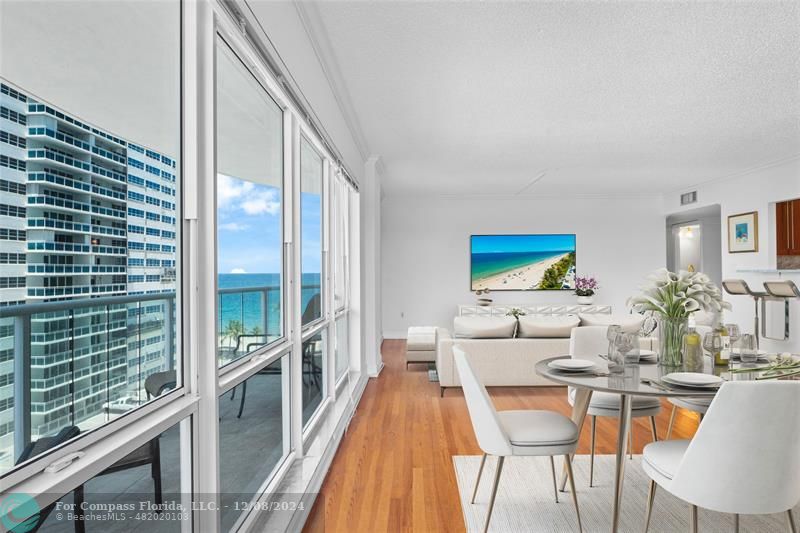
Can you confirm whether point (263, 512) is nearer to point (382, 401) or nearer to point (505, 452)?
point (505, 452)

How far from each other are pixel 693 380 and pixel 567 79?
7.75 feet

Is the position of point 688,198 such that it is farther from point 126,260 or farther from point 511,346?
point 126,260

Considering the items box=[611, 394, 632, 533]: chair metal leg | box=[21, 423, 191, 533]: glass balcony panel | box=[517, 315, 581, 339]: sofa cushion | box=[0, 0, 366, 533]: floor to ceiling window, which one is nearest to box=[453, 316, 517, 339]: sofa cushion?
box=[517, 315, 581, 339]: sofa cushion

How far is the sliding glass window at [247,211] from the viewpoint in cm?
204

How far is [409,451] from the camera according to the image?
132 inches

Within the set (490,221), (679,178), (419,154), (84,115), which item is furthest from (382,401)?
(679,178)

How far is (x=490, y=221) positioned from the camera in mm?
9156

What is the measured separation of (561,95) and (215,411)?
3.50 meters

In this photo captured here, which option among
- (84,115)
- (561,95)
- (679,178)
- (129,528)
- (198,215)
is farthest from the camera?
(679,178)

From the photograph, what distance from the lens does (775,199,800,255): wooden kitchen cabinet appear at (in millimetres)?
6562

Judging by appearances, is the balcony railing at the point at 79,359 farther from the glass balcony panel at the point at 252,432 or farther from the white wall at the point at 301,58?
the white wall at the point at 301,58

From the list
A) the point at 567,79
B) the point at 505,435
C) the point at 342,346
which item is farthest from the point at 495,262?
the point at 505,435

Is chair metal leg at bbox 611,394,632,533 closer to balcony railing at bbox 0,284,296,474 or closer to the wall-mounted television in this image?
balcony railing at bbox 0,284,296,474

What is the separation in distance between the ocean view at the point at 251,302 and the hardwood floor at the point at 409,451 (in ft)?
3.34
